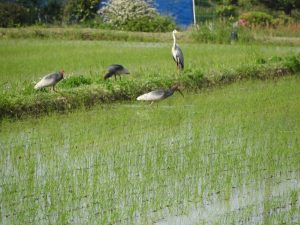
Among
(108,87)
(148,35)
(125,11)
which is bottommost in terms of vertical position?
(148,35)

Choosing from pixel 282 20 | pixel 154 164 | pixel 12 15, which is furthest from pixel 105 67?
pixel 282 20

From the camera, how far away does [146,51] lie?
13688mm

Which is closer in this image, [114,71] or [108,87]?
[108,87]

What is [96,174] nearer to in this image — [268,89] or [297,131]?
[297,131]

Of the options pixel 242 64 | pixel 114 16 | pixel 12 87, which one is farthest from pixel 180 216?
pixel 114 16

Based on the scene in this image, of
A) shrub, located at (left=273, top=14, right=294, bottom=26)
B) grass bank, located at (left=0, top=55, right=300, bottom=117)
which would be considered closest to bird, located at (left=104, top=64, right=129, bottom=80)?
grass bank, located at (left=0, top=55, right=300, bottom=117)

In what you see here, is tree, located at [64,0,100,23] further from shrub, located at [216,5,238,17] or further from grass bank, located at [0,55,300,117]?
grass bank, located at [0,55,300,117]

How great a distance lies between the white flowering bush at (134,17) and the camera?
1777 cm

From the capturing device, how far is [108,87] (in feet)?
29.5

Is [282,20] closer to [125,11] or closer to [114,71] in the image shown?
[125,11]

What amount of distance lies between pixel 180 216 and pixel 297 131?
2817 mm

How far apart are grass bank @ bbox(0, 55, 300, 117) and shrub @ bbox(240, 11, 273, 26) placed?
286 inches

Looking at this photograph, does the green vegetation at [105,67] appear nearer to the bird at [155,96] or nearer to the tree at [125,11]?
the bird at [155,96]

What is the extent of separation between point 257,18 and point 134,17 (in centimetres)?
326
